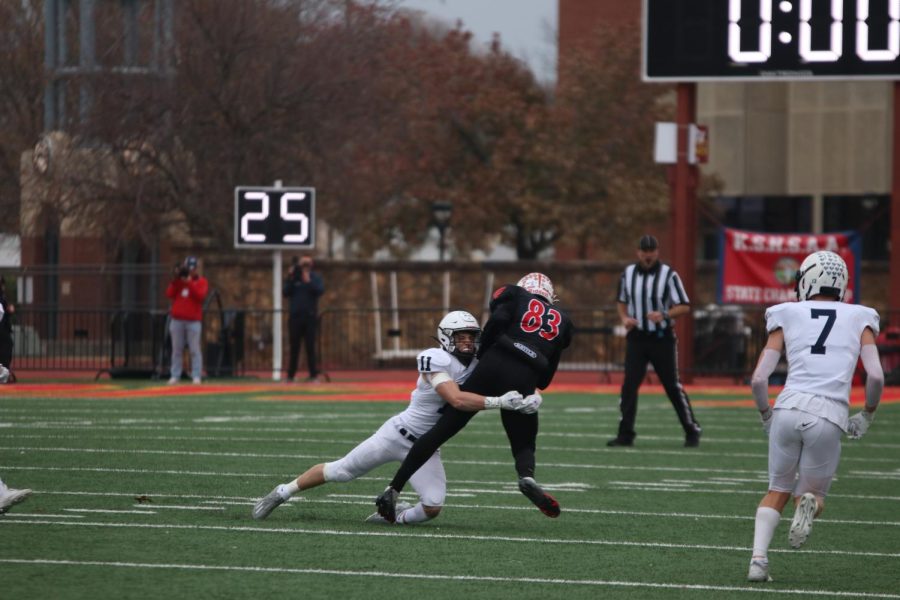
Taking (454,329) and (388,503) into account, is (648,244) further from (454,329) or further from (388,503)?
(388,503)

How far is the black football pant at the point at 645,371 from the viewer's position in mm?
15609

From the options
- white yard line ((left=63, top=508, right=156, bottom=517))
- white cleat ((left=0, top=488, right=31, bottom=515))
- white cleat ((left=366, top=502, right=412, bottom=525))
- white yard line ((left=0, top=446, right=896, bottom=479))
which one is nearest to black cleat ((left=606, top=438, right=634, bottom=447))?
white yard line ((left=0, top=446, right=896, bottom=479))

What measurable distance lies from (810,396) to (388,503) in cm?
284

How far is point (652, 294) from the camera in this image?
621 inches

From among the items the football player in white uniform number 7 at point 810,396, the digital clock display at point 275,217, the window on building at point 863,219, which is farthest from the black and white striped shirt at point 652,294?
the window on building at point 863,219

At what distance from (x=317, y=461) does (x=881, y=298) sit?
26.9 meters

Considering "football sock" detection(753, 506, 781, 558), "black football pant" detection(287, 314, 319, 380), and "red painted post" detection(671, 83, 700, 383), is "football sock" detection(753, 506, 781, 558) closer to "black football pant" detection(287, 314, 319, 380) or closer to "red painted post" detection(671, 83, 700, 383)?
"black football pant" detection(287, 314, 319, 380)

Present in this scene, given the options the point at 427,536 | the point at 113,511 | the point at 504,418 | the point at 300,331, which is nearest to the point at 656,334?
the point at 504,418

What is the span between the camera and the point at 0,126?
33.0 meters

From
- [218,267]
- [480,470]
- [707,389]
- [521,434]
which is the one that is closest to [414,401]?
[521,434]

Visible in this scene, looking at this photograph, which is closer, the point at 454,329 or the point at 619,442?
the point at 454,329

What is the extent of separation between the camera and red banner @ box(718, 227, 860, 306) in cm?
2759

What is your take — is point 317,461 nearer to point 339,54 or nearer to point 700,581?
point 700,581

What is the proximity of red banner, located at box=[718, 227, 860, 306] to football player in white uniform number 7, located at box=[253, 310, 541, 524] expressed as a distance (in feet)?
58.9
